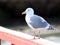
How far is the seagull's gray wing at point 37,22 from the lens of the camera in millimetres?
2153

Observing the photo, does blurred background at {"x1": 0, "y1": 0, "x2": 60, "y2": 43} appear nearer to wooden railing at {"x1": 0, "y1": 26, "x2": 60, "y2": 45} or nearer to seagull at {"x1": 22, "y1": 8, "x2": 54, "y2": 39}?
seagull at {"x1": 22, "y1": 8, "x2": 54, "y2": 39}

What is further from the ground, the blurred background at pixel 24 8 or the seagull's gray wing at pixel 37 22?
the blurred background at pixel 24 8

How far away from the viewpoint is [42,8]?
1236 centimetres

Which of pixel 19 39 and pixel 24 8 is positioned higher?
pixel 24 8

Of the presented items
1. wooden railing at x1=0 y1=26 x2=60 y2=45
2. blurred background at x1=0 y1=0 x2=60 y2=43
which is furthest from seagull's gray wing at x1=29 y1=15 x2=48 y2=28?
blurred background at x1=0 y1=0 x2=60 y2=43

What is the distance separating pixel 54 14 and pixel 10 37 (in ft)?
33.7

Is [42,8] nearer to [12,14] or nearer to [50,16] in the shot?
[50,16]

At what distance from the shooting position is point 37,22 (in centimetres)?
221

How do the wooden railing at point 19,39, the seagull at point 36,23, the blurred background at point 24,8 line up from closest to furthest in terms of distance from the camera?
the wooden railing at point 19,39, the seagull at point 36,23, the blurred background at point 24,8

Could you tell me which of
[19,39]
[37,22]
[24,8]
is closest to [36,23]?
[37,22]

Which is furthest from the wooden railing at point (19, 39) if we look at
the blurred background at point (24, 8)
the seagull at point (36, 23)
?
the blurred background at point (24, 8)

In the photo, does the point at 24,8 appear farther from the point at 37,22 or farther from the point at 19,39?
the point at 19,39

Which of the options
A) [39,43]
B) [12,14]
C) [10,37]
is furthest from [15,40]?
[12,14]

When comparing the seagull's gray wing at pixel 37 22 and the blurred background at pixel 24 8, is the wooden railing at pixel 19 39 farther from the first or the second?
the blurred background at pixel 24 8
